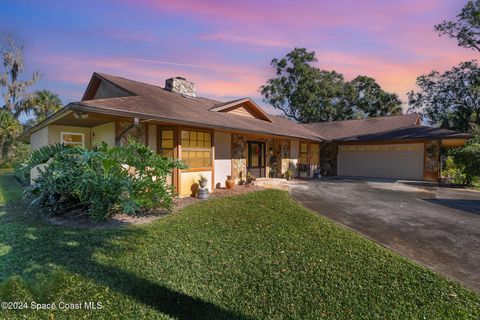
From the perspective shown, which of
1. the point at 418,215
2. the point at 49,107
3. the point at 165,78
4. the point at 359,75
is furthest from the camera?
the point at 359,75

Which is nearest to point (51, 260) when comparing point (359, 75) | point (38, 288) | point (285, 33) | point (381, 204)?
point (38, 288)

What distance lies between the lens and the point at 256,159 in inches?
528

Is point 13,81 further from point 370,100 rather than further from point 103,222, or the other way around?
point 370,100

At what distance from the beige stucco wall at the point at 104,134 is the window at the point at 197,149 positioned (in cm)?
233

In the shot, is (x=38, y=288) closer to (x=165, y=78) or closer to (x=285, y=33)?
(x=285, y=33)

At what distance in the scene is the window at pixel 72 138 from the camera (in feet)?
34.4

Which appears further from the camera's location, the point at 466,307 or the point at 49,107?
the point at 49,107

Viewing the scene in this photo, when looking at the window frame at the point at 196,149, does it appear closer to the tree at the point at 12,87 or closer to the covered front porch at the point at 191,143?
the covered front porch at the point at 191,143

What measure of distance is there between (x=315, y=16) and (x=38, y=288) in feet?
29.6

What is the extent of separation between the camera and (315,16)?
299 inches

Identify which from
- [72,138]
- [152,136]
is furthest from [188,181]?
[72,138]

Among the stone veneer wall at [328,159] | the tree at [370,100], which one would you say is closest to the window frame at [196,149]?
the stone veneer wall at [328,159]

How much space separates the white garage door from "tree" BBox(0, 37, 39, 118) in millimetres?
28838

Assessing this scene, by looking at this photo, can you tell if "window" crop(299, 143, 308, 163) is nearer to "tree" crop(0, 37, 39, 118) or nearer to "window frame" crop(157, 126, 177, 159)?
"window frame" crop(157, 126, 177, 159)
